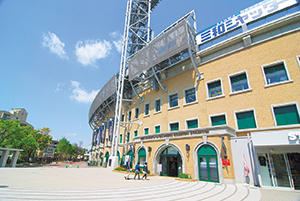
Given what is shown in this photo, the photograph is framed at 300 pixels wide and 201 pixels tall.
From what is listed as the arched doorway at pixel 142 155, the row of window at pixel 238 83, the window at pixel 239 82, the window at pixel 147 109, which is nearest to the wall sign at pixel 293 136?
the row of window at pixel 238 83

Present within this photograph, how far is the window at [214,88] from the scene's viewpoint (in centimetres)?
1855

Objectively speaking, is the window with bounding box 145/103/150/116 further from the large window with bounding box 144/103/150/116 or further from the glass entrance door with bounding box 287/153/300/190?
the glass entrance door with bounding box 287/153/300/190

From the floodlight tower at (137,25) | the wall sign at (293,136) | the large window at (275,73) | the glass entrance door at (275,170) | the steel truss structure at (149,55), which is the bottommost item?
the glass entrance door at (275,170)

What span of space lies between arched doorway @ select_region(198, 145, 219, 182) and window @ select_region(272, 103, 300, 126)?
20.8ft

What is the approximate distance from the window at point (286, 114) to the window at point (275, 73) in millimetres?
2330

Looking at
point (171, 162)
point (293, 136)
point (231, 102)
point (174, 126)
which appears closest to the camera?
point (293, 136)

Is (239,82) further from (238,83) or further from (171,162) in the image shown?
(171,162)

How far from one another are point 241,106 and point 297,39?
25.0 ft

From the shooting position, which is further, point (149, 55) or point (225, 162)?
point (149, 55)

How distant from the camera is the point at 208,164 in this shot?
1466 cm

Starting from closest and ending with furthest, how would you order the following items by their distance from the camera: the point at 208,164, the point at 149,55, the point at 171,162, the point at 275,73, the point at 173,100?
the point at 208,164
the point at 275,73
the point at 171,162
the point at 173,100
the point at 149,55

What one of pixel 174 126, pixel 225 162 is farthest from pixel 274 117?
pixel 174 126

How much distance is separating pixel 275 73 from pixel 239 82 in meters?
3.14

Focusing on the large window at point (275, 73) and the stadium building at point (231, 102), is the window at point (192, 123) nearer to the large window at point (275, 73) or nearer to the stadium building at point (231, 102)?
the stadium building at point (231, 102)
